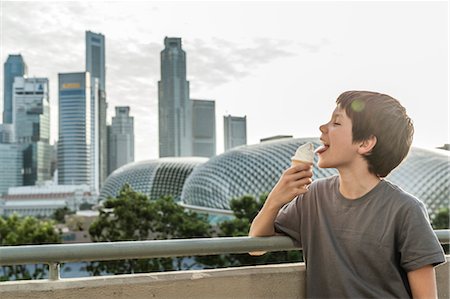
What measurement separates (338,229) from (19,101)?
168326mm

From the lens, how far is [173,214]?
22359 mm

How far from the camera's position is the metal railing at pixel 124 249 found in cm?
177

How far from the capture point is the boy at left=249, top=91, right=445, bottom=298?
1709mm

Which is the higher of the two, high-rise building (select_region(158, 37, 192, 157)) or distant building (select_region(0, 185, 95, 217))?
high-rise building (select_region(158, 37, 192, 157))

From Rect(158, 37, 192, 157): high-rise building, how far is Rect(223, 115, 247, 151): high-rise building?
2128 centimetres

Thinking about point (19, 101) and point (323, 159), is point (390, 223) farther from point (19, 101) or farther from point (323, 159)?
point (19, 101)

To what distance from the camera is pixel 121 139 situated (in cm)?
18325

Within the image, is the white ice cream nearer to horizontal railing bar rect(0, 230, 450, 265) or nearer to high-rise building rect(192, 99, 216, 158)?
horizontal railing bar rect(0, 230, 450, 265)

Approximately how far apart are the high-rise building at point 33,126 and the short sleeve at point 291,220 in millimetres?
135153

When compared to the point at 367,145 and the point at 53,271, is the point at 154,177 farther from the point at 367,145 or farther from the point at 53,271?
the point at 367,145

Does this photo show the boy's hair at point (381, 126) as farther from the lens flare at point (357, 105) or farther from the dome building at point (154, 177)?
the dome building at point (154, 177)

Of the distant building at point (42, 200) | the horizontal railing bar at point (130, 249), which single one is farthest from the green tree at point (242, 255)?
the distant building at point (42, 200)

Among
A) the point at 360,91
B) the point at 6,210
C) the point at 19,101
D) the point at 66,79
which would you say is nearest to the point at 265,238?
the point at 360,91

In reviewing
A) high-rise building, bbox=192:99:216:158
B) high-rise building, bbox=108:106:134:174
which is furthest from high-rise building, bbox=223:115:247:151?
high-rise building, bbox=108:106:134:174
